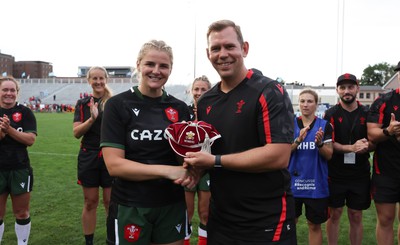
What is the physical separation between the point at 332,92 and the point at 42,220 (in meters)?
38.7

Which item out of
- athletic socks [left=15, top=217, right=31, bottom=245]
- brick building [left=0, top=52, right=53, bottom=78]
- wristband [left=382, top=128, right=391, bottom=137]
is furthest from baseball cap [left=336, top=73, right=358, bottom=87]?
brick building [left=0, top=52, right=53, bottom=78]

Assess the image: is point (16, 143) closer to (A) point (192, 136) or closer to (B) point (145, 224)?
(B) point (145, 224)

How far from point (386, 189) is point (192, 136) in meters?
2.72

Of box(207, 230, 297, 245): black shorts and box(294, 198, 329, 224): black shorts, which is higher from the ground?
box(207, 230, 297, 245): black shorts

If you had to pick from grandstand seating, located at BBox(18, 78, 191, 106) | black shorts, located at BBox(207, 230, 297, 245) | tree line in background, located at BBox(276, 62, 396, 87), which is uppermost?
tree line in background, located at BBox(276, 62, 396, 87)

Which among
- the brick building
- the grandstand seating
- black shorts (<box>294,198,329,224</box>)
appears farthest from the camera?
the brick building

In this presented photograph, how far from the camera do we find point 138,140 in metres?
2.55

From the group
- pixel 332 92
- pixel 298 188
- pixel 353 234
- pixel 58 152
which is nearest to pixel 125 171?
pixel 298 188

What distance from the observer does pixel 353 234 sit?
439cm

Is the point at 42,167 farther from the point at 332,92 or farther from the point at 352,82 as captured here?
the point at 332,92

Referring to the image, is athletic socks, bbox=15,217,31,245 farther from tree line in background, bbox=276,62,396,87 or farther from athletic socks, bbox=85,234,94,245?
tree line in background, bbox=276,62,396,87

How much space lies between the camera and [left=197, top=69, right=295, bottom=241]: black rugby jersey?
2291 millimetres

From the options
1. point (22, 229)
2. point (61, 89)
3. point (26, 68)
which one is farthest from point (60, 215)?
point (26, 68)

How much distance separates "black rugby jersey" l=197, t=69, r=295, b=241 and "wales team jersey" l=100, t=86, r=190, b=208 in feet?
1.41
